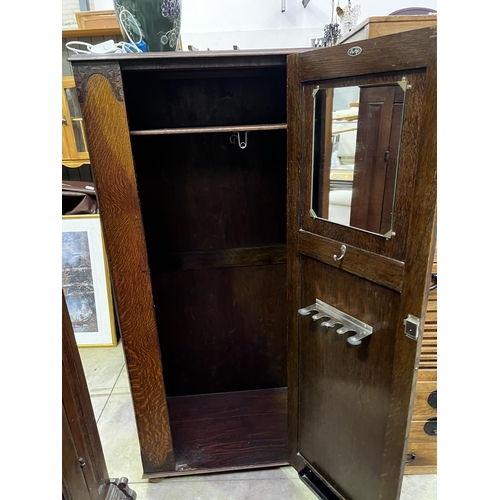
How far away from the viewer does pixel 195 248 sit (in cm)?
178

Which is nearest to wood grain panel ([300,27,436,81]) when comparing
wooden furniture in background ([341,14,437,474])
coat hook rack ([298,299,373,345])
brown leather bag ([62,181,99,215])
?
wooden furniture in background ([341,14,437,474])

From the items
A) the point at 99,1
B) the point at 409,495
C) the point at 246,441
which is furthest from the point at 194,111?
the point at 409,495

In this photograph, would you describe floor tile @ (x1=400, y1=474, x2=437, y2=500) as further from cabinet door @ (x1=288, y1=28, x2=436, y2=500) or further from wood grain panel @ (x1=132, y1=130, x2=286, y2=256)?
wood grain panel @ (x1=132, y1=130, x2=286, y2=256)

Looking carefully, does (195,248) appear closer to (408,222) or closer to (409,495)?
(408,222)

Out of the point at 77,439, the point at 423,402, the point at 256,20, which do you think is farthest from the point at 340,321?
the point at 256,20

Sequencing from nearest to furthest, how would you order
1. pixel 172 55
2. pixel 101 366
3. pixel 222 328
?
pixel 172 55, pixel 222 328, pixel 101 366

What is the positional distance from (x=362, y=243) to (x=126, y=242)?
0.77 m

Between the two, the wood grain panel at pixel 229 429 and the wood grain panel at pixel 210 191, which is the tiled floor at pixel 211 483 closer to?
the wood grain panel at pixel 229 429

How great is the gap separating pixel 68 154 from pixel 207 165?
45.0 inches

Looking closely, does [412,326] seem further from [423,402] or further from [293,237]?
[423,402]

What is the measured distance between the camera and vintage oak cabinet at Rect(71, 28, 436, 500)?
905 mm

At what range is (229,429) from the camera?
1.80m

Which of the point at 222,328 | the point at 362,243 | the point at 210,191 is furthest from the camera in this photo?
the point at 222,328

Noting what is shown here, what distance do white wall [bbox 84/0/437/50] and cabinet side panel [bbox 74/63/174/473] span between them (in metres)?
1.38
